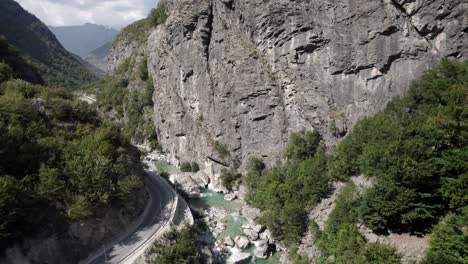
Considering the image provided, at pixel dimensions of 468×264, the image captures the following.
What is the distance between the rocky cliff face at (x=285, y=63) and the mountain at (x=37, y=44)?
8392 centimetres

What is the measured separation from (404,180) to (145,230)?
65.5ft

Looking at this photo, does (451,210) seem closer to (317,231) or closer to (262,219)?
(317,231)

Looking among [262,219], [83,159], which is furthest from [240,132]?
[83,159]

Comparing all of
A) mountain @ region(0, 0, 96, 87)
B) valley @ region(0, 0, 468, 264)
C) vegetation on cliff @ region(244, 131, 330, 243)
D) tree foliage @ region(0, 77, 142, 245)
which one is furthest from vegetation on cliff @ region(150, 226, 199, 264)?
mountain @ region(0, 0, 96, 87)

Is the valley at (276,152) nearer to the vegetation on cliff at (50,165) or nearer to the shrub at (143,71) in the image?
the vegetation on cliff at (50,165)

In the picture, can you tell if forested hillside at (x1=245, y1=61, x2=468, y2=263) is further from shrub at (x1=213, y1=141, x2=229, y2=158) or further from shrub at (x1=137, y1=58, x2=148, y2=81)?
→ shrub at (x1=137, y1=58, x2=148, y2=81)

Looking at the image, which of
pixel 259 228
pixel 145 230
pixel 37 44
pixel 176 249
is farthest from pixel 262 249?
pixel 37 44

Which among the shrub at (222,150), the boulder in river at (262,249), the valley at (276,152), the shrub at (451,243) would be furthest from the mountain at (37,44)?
the shrub at (451,243)

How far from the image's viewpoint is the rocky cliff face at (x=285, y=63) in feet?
87.7

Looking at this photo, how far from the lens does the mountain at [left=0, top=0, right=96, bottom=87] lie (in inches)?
Result: 4510

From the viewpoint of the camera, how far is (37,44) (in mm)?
129250

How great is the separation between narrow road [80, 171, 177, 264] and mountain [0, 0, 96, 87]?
9472 centimetres

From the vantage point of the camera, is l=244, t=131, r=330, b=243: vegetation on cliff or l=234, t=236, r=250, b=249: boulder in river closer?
l=244, t=131, r=330, b=243: vegetation on cliff

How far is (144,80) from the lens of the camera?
231 feet
